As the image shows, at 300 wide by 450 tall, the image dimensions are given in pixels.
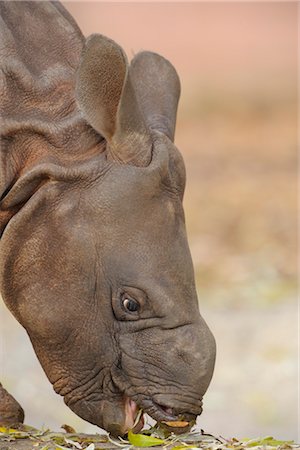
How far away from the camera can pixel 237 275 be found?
1451 cm

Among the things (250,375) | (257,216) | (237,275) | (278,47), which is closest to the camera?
(250,375)

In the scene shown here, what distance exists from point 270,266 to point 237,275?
424mm

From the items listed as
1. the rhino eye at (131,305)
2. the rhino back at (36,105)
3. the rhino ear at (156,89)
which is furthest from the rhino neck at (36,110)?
the rhino eye at (131,305)

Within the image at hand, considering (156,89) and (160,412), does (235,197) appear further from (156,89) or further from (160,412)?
(160,412)

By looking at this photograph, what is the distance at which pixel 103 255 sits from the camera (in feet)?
20.7

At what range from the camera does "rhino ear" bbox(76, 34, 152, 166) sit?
6.21m

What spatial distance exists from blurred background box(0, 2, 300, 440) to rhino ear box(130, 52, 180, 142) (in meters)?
2.29

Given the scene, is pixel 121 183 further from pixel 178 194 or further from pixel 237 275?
pixel 237 275

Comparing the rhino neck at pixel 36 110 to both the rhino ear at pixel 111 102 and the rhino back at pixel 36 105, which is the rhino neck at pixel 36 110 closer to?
the rhino back at pixel 36 105

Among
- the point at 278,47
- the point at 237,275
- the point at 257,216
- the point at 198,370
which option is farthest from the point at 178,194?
the point at 278,47

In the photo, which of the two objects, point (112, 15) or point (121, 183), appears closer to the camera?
point (121, 183)

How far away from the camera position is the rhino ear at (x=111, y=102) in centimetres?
621

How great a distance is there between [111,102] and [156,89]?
790mm

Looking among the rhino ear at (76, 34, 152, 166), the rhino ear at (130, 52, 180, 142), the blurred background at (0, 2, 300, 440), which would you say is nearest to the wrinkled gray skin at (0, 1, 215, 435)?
the rhino ear at (76, 34, 152, 166)
